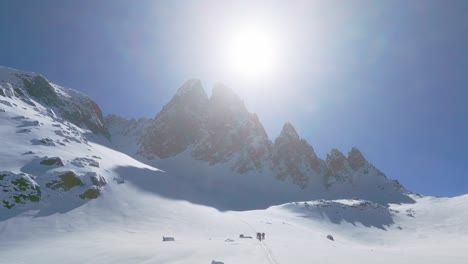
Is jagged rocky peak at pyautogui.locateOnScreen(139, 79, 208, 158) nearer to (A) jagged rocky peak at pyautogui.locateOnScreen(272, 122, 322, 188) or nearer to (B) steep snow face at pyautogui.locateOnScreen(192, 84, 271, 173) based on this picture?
(B) steep snow face at pyautogui.locateOnScreen(192, 84, 271, 173)

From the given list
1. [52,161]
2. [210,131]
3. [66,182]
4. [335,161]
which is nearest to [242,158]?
[210,131]

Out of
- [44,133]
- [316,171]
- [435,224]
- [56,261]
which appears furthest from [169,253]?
[316,171]

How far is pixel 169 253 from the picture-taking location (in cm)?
2667

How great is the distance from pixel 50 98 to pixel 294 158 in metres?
107

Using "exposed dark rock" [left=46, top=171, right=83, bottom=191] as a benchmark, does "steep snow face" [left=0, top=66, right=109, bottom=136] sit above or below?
above

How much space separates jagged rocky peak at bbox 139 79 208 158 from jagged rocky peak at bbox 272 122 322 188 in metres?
45.3

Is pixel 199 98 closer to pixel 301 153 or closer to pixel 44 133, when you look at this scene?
pixel 301 153

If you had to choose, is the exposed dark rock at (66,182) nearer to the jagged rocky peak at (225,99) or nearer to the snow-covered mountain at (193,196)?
the snow-covered mountain at (193,196)

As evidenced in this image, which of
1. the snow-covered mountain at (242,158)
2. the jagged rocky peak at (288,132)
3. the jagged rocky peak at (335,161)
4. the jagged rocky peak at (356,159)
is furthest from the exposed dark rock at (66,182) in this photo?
the jagged rocky peak at (356,159)

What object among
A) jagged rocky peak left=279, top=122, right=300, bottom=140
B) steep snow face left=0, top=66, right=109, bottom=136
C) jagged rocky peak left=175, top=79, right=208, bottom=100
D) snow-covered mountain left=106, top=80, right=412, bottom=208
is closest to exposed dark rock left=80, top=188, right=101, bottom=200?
snow-covered mountain left=106, top=80, right=412, bottom=208

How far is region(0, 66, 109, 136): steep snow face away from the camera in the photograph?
124 meters

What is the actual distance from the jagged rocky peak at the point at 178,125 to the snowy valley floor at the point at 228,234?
92.9m

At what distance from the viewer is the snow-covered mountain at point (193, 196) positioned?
33344 mm

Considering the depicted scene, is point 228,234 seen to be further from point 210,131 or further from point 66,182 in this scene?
point 210,131
